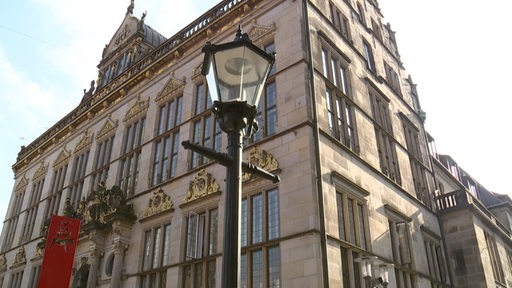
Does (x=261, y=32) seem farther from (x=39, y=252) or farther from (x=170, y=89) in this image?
(x=39, y=252)

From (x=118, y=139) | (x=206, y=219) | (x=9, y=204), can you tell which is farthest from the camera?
(x=9, y=204)

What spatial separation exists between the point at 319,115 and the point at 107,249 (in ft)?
36.4

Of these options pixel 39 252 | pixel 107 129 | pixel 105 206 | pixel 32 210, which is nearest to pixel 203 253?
pixel 105 206

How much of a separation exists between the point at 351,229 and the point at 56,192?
62.8 ft

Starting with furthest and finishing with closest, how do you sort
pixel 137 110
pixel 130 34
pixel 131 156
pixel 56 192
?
pixel 130 34, pixel 56 192, pixel 137 110, pixel 131 156

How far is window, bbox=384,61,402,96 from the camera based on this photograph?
2305cm

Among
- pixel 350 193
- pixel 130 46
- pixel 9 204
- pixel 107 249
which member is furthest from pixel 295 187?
pixel 9 204

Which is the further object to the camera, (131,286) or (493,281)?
(493,281)

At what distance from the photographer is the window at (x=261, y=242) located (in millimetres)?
12805

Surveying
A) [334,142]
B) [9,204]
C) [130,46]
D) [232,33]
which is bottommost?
[334,142]

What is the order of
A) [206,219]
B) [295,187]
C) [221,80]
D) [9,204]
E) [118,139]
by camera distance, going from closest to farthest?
[221,80] → [295,187] → [206,219] → [118,139] → [9,204]

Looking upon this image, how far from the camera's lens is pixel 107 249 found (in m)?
19.0

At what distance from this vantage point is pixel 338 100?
16750 millimetres

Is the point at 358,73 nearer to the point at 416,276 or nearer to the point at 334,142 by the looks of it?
the point at 334,142
